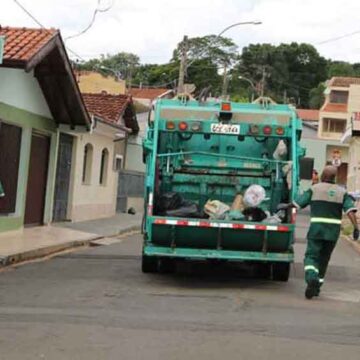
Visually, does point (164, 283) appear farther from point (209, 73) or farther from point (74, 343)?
point (209, 73)

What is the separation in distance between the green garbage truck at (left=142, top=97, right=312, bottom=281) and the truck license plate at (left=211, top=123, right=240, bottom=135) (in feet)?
0.05

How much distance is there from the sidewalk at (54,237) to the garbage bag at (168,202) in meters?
3.28

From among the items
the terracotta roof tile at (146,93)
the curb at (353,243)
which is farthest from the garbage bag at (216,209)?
the terracotta roof tile at (146,93)

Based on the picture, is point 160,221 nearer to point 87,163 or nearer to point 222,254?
point 222,254

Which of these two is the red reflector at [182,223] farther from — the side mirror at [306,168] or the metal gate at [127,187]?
the metal gate at [127,187]

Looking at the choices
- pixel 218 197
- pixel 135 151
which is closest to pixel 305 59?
pixel 135 151

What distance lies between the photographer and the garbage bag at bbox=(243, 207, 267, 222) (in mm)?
10922

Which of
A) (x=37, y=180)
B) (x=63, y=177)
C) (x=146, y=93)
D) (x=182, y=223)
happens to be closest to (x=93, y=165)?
(x=63, y=177)

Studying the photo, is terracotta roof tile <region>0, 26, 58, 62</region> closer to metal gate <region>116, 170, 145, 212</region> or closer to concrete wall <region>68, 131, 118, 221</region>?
concrete wall <region>68, 131, 118, 221</region>

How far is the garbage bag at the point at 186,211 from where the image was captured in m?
10.8

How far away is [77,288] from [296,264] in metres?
5.62

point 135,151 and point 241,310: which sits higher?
point 135,151

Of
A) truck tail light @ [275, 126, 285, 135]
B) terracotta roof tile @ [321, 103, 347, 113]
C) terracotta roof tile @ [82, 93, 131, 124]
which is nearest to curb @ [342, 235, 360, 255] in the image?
truck tail light @ [275, 126, 285, 135]

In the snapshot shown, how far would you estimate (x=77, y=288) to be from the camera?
10.3 meters
